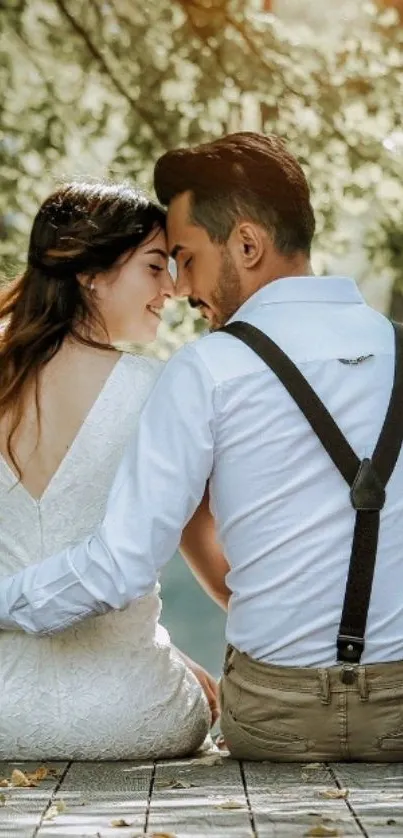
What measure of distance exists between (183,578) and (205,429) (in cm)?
1461

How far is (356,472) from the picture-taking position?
3.45 metres

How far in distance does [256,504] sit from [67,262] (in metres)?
0.98

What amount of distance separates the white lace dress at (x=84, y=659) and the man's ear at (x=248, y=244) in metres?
0.42

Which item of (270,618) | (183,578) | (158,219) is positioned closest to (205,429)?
(270,618)

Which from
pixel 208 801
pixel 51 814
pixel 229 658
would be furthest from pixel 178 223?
pixel 51 814

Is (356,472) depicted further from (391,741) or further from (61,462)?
(61,462)

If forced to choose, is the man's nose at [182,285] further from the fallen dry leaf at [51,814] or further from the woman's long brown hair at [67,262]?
the fallen dry leaf at [51,814]

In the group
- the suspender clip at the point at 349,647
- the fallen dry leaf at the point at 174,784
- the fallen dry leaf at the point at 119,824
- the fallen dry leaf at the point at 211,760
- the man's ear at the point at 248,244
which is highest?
the man's ear at the point at 248,244

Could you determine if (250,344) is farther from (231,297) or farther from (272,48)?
(272,48)

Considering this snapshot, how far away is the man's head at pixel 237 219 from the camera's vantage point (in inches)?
154

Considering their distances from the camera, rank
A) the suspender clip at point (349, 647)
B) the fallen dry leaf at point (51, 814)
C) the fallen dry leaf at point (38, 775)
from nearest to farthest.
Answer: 1. the fallen dry leaf at point (51, 814)
2. the fallen dry leaf at point (38, 775)
3. the suspender clip at point (349, 647)

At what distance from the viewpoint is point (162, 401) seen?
3492 mm

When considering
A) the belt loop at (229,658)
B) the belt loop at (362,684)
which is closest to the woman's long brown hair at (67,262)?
the belt loop at (229,658)

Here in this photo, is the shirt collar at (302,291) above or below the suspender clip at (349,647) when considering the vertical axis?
above
